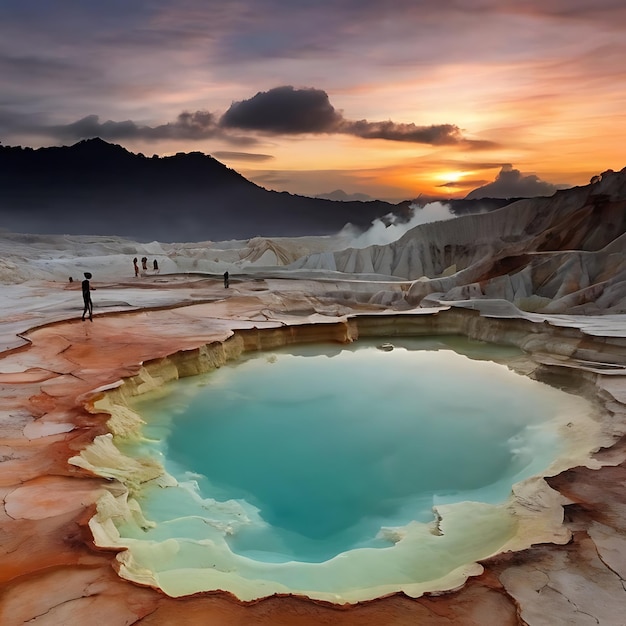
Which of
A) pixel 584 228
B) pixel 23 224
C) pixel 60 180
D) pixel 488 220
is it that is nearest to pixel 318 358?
pixel 584 228

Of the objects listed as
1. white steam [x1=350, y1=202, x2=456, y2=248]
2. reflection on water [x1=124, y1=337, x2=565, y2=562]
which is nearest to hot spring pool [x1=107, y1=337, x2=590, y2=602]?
reflection on water [x1=124, y1=337, x2=565, y2=562]

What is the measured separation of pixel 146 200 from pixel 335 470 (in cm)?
16478

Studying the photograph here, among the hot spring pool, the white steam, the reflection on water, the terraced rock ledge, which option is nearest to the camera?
the terraced rock ledge

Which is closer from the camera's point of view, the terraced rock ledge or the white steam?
the terraced rock ledge

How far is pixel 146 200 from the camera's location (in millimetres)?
159500

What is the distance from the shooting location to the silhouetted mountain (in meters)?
144

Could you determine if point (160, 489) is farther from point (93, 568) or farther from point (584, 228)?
point (584, 228)

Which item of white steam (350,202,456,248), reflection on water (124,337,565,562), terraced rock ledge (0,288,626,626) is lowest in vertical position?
reflection on water (124,337,565,562)

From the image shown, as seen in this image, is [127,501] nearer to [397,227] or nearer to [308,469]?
[308,469]

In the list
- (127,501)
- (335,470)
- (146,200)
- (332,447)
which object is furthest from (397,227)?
(146,200)

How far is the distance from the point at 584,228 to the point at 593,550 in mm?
25148

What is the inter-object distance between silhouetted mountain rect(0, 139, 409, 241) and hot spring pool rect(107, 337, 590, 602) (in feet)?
434

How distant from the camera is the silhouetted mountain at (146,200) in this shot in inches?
5664

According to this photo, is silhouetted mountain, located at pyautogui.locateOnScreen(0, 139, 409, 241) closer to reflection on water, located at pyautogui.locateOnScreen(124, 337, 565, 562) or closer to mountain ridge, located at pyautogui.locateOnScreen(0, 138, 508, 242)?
mountain ridge, located at pyautogui.locateOnScreen(0, 138, 508, 242)
